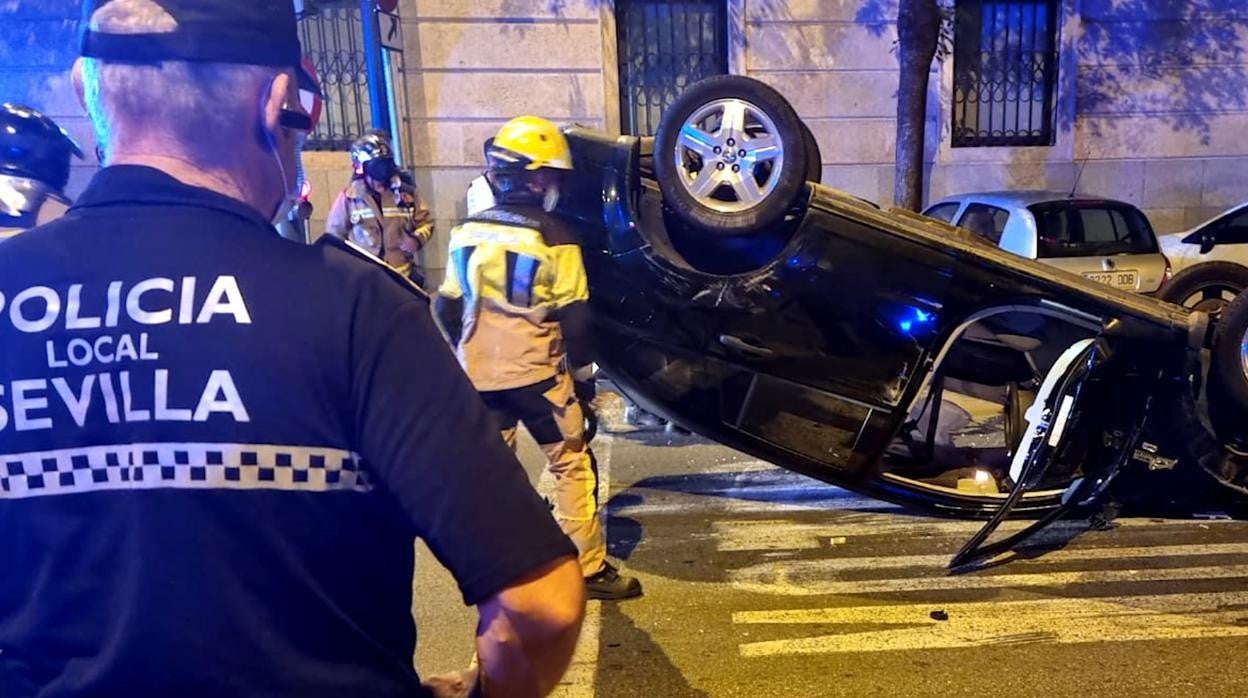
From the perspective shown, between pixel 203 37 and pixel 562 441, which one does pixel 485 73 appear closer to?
pixel 562 441

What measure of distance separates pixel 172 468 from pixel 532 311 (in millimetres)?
2855

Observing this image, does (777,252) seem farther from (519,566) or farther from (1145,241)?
(1145,241)

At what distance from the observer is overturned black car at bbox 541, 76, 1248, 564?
12.5ft

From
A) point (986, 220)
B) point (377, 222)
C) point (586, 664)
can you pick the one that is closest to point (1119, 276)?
point (986, 220)

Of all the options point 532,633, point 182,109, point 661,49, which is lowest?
point 532,633

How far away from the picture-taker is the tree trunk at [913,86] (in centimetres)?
866

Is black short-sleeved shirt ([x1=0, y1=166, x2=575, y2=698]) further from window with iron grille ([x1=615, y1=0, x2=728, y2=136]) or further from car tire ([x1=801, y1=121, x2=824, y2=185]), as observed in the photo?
window with iron grille ([x1=615, y1=0, x2=728, y2=136])

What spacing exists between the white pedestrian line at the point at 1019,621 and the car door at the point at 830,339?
2.55 ft

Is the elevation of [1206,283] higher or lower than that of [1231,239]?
A: higher

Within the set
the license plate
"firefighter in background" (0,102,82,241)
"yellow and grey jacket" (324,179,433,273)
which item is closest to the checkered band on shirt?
"firefighter in background" (0,102,82,241)

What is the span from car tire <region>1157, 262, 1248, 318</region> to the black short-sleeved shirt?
5465 mm

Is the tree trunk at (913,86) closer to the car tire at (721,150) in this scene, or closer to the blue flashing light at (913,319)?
the car tire at (721,150)

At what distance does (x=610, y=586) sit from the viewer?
3826 millimetres

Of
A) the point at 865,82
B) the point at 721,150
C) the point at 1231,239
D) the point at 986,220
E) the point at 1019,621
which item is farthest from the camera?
the point at 865,82
